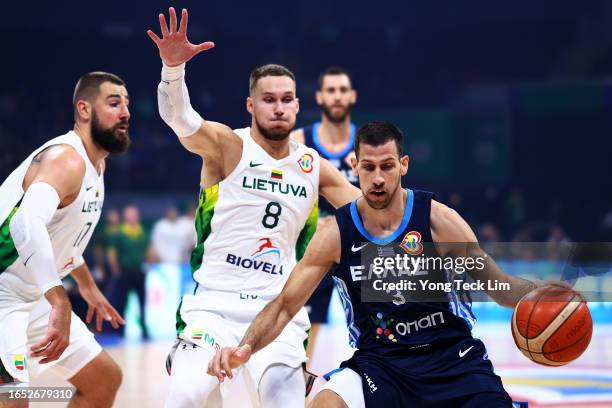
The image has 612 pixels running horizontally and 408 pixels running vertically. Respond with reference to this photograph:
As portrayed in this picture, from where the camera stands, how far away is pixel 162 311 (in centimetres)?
1272

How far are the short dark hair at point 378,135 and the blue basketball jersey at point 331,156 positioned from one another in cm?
287

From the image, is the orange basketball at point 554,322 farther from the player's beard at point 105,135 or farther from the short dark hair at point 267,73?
the player's beard at point 105,135

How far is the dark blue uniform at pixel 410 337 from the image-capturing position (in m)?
4.05

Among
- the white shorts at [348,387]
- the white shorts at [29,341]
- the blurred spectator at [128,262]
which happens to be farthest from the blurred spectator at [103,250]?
the white shorts at [348,387]

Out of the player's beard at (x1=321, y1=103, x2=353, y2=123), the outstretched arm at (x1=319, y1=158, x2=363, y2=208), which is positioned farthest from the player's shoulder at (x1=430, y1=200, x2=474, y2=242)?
the player's beard at (x1=321, y1=103, x2=353, y2=123)

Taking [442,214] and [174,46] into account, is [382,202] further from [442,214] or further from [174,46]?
[174,46]

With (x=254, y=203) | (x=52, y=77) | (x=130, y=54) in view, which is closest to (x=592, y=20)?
(x=130, y=54)

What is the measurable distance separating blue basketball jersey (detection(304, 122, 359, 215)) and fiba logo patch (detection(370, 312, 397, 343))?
2985mm

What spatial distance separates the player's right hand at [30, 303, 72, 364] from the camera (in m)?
4.19

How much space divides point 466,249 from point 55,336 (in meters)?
1.98

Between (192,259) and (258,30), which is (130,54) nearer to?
(258,30)

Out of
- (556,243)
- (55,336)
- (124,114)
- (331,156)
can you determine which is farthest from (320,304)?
(556,243)

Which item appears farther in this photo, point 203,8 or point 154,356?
point 203,8

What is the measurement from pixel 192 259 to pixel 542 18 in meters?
21.7
